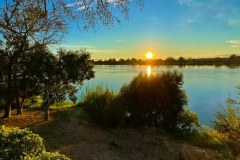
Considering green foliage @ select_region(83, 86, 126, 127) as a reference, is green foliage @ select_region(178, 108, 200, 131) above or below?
below

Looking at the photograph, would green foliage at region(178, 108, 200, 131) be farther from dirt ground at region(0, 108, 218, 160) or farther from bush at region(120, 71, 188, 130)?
dirt ground at region(0, 108, 218, 160)

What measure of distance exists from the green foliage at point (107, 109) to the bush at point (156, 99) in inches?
34.7

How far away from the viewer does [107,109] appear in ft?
51.7

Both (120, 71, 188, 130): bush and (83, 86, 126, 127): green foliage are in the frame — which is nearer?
(83, 86, 126, 127): green foliage

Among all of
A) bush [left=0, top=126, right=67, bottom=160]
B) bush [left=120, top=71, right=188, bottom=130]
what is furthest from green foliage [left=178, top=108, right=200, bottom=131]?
bush [left=0, top=126, right=67, bottom=160]

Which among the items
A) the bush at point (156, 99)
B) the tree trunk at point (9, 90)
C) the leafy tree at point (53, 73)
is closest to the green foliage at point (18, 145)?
the leafy tree at point (53, 73)

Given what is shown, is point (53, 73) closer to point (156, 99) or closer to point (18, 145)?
point (156, 99)

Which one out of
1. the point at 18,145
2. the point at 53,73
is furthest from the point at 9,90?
the point at 18,145

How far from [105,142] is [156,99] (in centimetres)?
491

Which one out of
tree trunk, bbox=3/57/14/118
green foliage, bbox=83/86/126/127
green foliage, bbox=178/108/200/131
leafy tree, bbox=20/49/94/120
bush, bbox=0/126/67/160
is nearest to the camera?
bush, bbox=0/126/67/160

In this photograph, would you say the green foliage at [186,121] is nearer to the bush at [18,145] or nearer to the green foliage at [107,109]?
the green foliage at [107,109]

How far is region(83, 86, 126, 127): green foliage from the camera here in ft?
51.6

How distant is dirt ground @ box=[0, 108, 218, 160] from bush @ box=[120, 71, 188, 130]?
103 centimetres

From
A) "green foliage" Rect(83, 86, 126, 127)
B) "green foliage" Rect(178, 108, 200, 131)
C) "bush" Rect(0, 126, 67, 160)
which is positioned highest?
"bush" Rect(0, 126, 67, 160)
